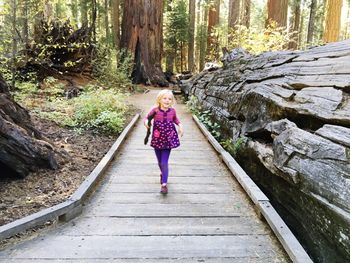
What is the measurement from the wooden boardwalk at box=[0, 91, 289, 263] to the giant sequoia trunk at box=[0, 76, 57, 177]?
98 cm

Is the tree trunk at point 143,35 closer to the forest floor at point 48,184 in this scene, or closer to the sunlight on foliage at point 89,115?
the sunlight on foliage at point 89,115

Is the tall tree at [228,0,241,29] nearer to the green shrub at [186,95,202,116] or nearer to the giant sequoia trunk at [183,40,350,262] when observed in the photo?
the green shrub at [186,95,202,116]

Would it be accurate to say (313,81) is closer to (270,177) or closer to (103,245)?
(270,177)

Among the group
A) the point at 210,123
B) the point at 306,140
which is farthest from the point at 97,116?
the point at 306,140

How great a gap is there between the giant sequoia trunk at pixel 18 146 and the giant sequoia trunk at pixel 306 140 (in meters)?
3.11

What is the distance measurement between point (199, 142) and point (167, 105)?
3.25 m

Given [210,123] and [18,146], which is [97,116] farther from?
[18,146]

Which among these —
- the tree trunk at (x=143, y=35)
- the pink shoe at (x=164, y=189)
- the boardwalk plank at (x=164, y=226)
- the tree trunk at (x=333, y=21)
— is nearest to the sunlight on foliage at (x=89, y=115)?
the pink shoe at (x=164, y=189)

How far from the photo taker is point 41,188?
4.40m

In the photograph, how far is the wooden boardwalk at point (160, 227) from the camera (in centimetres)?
301

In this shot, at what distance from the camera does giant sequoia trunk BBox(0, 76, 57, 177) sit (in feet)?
14.2

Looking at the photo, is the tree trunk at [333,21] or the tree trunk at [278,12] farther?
the tree trunk at [278,12]

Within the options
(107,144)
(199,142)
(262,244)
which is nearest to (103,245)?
(262,244)

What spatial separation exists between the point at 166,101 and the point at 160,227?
1.72 meters
